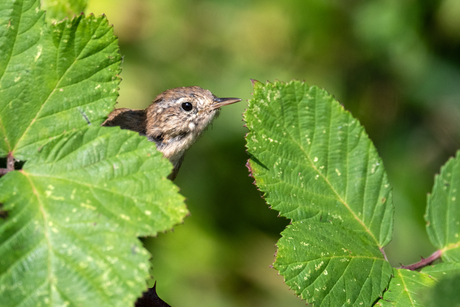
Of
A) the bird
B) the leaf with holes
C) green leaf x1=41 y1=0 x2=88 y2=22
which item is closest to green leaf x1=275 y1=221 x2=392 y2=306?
the leaf with holes

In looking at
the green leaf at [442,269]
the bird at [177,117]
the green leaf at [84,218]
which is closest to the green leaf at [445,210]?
the green leaf at [442,269]

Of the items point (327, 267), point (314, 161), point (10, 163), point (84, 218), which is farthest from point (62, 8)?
point (327, 267)

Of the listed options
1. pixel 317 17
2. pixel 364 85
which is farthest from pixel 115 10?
pixel 364 85

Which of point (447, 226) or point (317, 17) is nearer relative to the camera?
point (447, 226)

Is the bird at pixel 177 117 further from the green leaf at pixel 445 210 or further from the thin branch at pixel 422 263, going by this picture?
the thin branch at pixel 422 263

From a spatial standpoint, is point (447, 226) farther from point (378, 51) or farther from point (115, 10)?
point (115, 10)

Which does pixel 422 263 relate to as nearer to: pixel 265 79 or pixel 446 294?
pixel 446 294
